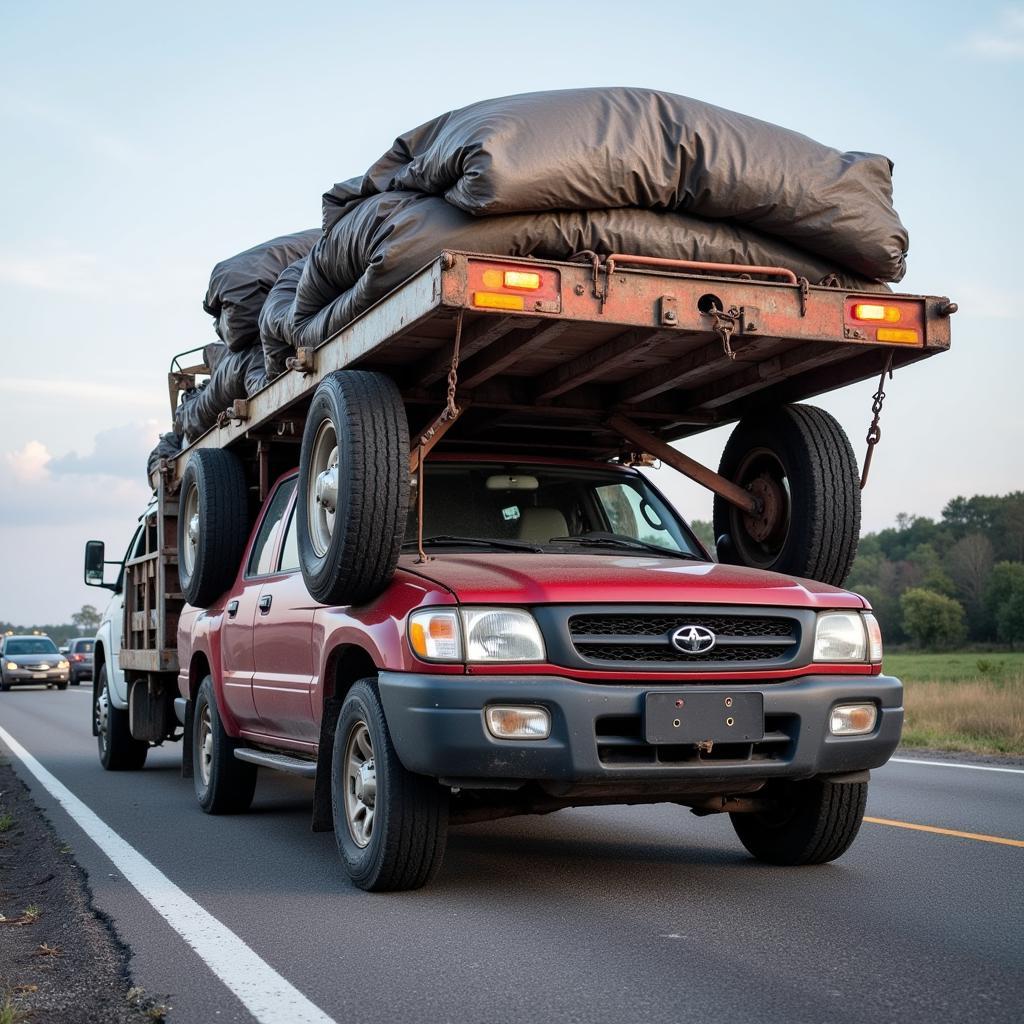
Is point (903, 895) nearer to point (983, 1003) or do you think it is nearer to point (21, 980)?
point (983, 1003)

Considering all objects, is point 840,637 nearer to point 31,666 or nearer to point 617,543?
point 617,543

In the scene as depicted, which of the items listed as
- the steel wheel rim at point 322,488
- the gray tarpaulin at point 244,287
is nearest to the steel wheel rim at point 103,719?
the gray tarpaulin at point 244,287

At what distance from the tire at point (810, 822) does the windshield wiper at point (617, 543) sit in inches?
49.4

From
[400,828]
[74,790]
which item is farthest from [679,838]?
[74,790]

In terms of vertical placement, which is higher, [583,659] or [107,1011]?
[583,659]

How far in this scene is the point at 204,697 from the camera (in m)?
8.56

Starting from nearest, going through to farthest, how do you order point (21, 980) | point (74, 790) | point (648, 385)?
point (21, 980) → point (648, 385) → point (74, 790)

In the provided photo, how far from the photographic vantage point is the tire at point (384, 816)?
5379mm

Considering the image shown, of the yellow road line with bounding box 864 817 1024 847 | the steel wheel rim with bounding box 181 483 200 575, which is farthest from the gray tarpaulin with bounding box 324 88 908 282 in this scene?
the steel wheel rim with bounding box 181 483 200 575

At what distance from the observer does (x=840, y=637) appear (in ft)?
18.7

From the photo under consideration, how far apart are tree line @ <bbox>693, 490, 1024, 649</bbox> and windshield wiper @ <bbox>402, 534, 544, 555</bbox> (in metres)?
83.7

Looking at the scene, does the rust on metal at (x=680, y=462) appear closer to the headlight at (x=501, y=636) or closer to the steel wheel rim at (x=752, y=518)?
the steel wheel rim at (x=752, y=518)

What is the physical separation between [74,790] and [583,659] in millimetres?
6204

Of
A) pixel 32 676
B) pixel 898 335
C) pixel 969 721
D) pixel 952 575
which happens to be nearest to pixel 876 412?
pixel 898 335
